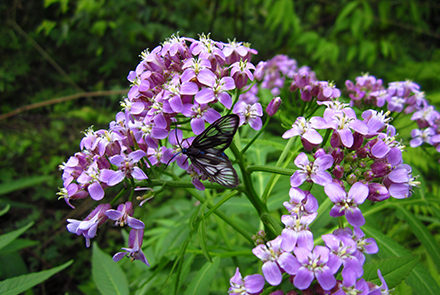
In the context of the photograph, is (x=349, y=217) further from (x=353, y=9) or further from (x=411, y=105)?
(x=353, y=9)

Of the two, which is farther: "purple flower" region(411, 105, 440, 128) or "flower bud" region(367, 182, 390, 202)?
"purple flower" region(411, 105, 440, 128)

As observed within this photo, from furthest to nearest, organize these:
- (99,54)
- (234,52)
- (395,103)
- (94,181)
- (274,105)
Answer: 1. (99,54)
2. (395,103)
3. (234,52)
4. (274,105)
5. (94,181)

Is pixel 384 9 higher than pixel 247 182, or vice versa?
pixel 384 9

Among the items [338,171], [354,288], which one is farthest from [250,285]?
[338,171]

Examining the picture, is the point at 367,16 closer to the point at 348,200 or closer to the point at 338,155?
the point at 338,155

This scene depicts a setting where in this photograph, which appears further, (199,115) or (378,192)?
(199,115)

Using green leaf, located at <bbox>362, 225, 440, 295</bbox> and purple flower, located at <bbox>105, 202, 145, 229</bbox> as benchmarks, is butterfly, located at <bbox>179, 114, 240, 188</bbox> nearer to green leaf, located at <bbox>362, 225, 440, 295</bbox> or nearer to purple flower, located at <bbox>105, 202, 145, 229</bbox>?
purple flower, located at <bbox>105, 202, 145, 229</bbox>

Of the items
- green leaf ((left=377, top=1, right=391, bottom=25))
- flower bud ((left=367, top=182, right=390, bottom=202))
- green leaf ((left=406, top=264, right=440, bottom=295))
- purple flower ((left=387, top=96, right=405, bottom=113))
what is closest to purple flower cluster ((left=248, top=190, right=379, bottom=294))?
flower bud ((left=367, top=182, right=390, bottom=202))
